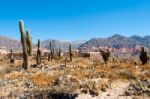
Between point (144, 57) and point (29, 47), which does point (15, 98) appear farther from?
point (144, 57)

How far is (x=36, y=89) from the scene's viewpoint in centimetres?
1972

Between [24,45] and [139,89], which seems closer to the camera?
[139,89]

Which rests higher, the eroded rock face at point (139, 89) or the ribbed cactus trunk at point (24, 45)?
the ribbed cactus trunk at point (24, 45)

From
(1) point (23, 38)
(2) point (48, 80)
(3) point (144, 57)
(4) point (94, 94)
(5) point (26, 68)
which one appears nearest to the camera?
(4) point (94, 94)

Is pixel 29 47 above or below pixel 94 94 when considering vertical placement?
above

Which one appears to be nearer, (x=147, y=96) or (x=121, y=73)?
(x=147, y=96)

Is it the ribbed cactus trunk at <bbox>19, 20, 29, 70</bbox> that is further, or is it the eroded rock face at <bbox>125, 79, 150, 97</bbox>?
the ribbed cactus trunk at <bbox>19, 20, 29, 70</bbox>

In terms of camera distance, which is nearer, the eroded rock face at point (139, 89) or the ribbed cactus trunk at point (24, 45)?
the eroded rock face at point (139, 89)

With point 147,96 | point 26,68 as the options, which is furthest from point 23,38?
point 147,96

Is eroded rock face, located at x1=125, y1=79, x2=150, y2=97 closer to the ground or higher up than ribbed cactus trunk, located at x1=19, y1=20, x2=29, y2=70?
closer to the ground

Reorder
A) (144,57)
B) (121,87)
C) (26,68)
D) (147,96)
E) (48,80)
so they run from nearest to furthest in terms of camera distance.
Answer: (147,96)
(121,87)
(48,80)
(26,68)
(144,57)

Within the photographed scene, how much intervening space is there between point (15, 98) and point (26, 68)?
13.8m

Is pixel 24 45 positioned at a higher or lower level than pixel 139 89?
higher

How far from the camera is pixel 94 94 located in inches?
690
